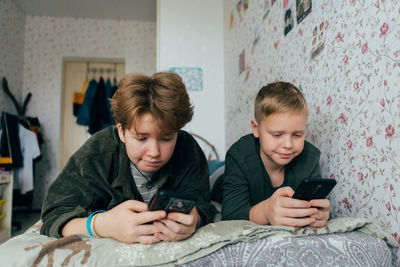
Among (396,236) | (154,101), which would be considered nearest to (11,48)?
(154,101)

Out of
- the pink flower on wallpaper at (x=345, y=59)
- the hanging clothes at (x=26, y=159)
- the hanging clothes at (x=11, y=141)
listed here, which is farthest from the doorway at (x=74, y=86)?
the pink flower on wallpaper at (x=345, y=59)

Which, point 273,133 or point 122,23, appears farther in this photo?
point 122,23

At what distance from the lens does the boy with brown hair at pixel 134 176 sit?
697 mm

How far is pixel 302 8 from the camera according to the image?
1.28 metres

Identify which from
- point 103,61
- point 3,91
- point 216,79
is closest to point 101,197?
point 216,79

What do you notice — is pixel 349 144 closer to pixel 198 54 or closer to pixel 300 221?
pixel 300 221

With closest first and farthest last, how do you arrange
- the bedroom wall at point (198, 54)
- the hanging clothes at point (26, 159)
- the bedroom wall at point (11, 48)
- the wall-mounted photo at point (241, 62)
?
1. the wall-mounted photo at point (241, 62)
2. the bedroom wall at point (198, 54)
3. the hanging clothes at point (26, 159)
4. the bedroom wall at point (11, 48)

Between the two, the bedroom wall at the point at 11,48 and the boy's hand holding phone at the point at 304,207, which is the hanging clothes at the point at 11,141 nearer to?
the bedroom wall at the point at 11,48

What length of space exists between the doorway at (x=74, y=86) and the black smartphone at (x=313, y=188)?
148 inches

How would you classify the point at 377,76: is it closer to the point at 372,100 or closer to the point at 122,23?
the point at 372,100

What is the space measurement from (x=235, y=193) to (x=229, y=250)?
32cm

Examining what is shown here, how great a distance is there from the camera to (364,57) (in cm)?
90

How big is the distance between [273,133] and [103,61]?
373cm

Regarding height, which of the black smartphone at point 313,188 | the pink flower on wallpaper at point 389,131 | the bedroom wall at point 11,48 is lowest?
the black smartphone at point 313,188
